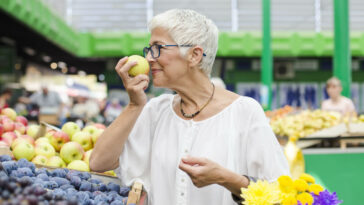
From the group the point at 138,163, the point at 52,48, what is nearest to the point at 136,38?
the point at 52,48

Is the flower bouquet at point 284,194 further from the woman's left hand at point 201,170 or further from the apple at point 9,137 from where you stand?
the apple at point 9,137

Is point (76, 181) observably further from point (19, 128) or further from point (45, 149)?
point (19, 128)

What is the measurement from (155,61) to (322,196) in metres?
0.75

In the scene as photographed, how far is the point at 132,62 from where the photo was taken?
5.37ft

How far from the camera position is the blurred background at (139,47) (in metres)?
11.7

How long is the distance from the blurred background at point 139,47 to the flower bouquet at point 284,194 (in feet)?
27.1

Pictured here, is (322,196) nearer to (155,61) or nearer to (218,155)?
(218,155)

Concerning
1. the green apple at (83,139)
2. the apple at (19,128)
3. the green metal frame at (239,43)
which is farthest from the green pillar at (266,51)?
the green apple at (83,139)

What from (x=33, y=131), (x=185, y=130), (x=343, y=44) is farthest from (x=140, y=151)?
(x=343, y=44)

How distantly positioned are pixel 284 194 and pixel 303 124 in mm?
3364

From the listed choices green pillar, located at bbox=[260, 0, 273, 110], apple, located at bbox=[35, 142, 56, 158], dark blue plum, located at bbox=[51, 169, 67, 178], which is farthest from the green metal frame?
dark blue plum, located at bbox=[51, 169, 67, 178]

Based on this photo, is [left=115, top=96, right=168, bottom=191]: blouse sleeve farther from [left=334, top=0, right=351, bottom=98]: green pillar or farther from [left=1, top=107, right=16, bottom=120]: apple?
[left=334, top=0, right=351, bottom=98]: green pillar

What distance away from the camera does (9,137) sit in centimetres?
273

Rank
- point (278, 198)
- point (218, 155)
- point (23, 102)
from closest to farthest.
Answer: point (278, 198) → point (218, 155) → point (23, 102)
